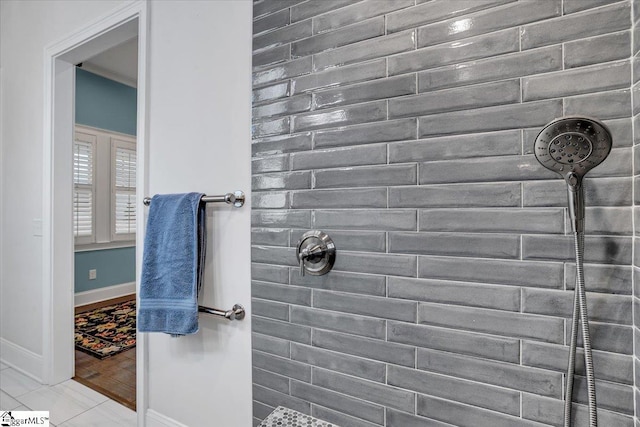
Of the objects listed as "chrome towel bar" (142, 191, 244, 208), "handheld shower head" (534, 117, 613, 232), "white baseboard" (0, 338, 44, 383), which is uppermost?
"handheld shower head" (534, 117, 613, 232)

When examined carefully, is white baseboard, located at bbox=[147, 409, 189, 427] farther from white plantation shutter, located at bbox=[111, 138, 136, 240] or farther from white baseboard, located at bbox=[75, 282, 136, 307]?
white plantation shutter, located at bbox=[111, 138, 136, 240]

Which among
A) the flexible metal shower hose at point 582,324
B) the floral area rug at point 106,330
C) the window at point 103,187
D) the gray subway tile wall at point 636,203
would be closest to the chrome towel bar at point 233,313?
the flexible metal shower hose at point 582,324

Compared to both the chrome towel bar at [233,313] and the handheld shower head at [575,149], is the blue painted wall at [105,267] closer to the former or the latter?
the chrome towel bar at [233,313]

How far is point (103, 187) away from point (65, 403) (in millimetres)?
2760

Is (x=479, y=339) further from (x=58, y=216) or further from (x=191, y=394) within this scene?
(x=58, y=216)

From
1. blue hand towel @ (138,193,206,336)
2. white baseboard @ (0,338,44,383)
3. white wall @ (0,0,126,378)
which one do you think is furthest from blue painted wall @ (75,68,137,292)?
blue hand towel @ (138,193,206,336)

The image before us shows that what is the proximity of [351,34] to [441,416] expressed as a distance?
114 centimetres

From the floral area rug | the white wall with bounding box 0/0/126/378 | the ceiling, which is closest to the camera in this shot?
the white wall with bounding box 0/0/126/378

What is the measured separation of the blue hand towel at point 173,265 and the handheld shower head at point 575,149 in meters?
1.16

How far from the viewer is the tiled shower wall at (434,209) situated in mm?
707

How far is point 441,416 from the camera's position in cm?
86

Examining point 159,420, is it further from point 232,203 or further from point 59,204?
point 59,204

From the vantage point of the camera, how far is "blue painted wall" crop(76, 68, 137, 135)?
144 inches

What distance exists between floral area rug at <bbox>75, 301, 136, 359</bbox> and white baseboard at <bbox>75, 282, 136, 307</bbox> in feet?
0.58
